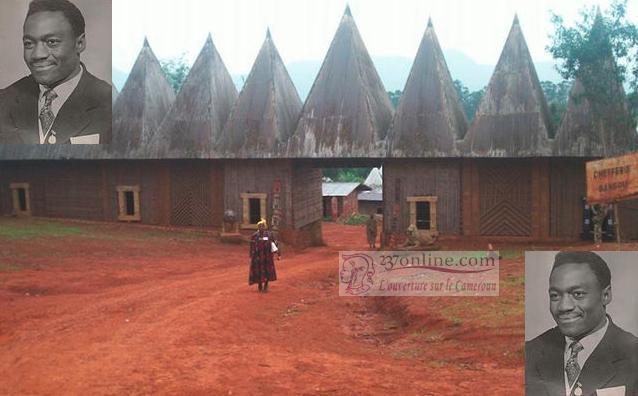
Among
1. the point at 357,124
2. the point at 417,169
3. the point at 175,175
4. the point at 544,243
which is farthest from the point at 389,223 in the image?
the point at 175,175

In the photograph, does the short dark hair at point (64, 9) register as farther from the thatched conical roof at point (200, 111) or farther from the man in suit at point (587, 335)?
the man in suit at point (587, 335)

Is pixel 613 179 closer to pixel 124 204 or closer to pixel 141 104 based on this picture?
pixel 124 204

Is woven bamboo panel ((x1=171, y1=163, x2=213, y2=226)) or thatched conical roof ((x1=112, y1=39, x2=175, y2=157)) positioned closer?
woven bamboo panel ((x1=171, y1=163, x2=213, y2=226))

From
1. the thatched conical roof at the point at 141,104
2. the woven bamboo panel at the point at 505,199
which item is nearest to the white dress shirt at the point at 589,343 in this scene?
the woven bamboo panel at the point at 505,199

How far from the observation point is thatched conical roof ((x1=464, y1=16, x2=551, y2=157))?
768 inches

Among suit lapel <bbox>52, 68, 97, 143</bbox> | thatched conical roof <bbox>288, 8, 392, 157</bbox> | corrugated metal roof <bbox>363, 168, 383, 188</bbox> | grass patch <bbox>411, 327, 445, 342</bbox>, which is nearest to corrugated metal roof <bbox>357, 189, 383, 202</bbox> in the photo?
corrugated metal roof <bbox>363, 168, 383, 188</bbox>

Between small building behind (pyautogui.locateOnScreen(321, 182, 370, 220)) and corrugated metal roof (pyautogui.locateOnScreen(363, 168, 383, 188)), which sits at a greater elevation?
corrugated metal roof (pyautogui.locateOnScreen(363, 168, 383, 188))

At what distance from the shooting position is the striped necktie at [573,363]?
13.4 feet

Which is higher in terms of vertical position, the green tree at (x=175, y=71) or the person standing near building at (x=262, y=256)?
the green tree at (x=175, y=71)

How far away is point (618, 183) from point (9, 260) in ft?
51.0

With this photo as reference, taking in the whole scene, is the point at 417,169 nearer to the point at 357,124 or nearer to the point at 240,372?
the point at 357,124

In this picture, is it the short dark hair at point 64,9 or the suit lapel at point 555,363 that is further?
the short dark hair at point 64,9

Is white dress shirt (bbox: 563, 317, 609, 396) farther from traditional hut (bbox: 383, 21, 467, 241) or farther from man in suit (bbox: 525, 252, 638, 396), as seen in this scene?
traditional hut (bbox: 383, 21, 467, 241)

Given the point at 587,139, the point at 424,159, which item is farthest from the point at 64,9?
the point at 587,139
